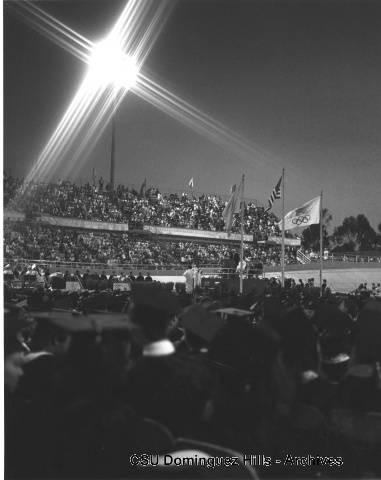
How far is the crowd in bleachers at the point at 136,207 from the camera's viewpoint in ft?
93.4

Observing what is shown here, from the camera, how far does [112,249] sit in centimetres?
3119

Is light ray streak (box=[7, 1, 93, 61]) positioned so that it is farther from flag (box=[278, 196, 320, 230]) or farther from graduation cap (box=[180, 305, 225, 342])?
flag (box=[278, 196, 320, 230])

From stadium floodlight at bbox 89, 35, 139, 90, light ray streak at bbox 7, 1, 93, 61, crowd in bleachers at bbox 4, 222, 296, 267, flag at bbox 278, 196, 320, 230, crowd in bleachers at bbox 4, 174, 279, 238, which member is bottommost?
crowd in bleachers at bbox 4, 222, 296, 267

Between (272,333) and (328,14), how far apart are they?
3063 mm

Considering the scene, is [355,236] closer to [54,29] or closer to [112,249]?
[112,249]

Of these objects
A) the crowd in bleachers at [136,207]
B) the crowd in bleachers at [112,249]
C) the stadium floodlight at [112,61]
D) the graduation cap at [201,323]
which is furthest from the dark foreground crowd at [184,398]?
the crowd in bleachers at [136,207]

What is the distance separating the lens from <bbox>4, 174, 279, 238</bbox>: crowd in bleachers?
28.5m

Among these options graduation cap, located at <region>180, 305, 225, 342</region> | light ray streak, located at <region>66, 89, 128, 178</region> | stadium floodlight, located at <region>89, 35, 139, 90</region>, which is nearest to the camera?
graduation cap, located at <region>180, 305, 225, 342</region>

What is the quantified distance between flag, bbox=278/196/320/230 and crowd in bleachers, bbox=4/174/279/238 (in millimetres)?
12108

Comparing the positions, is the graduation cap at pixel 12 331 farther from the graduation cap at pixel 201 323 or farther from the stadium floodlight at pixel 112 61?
the stadium floodlight at pixel 112 61

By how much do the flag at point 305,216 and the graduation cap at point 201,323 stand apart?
17099 mm

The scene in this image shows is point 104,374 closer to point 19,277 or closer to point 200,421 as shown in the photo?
point 200,421

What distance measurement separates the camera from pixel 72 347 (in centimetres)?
228

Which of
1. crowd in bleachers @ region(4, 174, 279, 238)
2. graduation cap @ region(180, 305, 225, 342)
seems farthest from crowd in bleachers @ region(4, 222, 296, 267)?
graduation cap @ region(180, 305, 225, 342)
